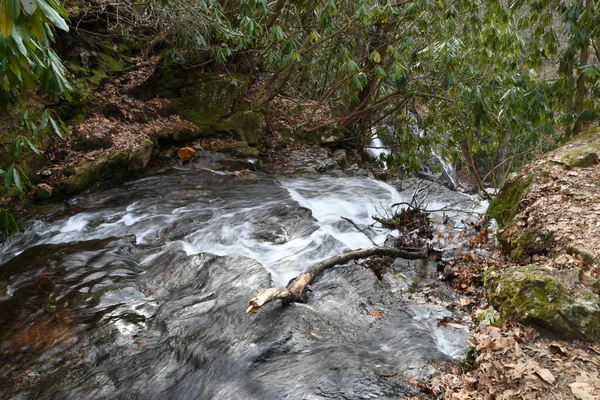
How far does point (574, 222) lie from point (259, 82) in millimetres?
10176

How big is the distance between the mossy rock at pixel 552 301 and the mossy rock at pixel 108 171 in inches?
271

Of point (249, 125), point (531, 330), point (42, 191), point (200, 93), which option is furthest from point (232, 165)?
point (531, 330)

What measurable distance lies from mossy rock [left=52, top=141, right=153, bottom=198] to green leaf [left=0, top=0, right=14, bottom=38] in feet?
19.9

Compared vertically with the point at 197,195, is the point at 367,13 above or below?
above

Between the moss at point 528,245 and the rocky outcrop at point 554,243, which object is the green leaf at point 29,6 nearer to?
the rocky outcrop at point 554,243

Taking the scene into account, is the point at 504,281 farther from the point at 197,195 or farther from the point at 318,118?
the point at 318,118

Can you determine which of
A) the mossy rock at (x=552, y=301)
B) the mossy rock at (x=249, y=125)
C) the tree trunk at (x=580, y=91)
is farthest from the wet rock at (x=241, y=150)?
the mossy rock at (x=552, y=301)

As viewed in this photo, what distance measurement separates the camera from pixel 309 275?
435 centimetres

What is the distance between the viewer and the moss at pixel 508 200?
519cm

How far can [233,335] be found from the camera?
11.6 ft

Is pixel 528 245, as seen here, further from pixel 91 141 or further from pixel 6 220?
pixel 91 141

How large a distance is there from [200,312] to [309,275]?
1.20 metres

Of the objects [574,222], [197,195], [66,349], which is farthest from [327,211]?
[66,349]

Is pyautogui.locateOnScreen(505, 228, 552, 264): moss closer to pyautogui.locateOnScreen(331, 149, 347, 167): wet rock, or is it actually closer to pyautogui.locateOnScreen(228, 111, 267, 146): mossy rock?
pyautogui.locateOnScreen(331, 149, 347, 167): wet rock
